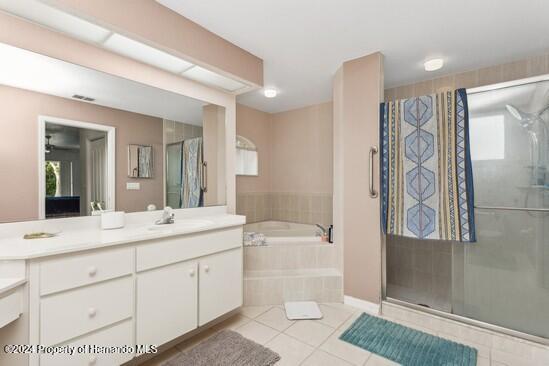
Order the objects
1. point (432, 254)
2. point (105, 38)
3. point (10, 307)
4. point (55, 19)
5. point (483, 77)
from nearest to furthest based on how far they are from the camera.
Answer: point (10, 307) < point (55, 19) < point (105, 38) < point (483, 77) < point (432, 254)

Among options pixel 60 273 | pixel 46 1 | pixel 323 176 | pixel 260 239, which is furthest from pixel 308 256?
pixel 46 1

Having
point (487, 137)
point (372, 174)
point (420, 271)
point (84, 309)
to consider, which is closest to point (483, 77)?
point (487, 137)

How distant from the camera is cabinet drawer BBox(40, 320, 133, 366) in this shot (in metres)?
1.14

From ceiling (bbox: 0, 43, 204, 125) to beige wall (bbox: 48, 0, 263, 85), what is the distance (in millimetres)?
373

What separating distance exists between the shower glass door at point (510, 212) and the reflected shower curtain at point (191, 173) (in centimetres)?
228

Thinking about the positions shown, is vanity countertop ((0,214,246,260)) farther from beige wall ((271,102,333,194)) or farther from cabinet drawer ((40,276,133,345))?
beige wall ((271,102,333,194))

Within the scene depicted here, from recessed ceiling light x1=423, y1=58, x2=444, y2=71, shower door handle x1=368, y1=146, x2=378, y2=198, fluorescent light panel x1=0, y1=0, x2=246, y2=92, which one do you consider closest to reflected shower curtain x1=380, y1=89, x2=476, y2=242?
Result: shower door handle x1=368, y1=146, x2=378, y2=198

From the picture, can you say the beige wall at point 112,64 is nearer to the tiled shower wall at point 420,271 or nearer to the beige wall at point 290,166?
the beige wall at point 290,166

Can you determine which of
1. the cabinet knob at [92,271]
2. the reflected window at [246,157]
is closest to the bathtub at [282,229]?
the reflected window at [246,157]

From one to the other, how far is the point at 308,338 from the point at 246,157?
2.44m

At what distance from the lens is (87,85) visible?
63.0 inches

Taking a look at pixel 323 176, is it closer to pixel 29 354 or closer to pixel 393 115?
pixel 393 115

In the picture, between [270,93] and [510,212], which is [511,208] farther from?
[270,93]

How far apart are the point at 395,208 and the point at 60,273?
2253mm
